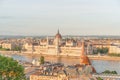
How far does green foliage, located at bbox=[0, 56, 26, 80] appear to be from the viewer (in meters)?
6.49

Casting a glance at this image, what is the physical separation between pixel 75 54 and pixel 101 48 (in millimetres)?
6724

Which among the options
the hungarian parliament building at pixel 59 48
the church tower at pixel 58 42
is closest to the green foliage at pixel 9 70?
the hungarian parliament building at pixel 59 48

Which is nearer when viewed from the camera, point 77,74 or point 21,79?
point 21,79

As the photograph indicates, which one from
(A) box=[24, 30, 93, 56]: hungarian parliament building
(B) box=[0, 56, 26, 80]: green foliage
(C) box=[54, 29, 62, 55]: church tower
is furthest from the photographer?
(C) box=[54, 29, 62, 55]: church tower

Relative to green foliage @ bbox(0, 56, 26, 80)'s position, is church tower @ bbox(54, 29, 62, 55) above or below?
below

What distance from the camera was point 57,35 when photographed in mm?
38906

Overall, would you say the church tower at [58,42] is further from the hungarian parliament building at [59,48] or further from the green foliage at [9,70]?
the green foliage at [9,70]

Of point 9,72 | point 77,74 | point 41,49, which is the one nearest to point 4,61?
point 9,72

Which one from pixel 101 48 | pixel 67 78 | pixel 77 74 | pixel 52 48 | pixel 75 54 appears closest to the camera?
pixel 67 78

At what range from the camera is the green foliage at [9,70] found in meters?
6.49

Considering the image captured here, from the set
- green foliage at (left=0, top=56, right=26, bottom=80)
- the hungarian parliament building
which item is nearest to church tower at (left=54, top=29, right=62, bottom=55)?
the hungarian parliament building

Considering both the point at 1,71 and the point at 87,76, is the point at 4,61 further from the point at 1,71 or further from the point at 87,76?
the point at 87,76

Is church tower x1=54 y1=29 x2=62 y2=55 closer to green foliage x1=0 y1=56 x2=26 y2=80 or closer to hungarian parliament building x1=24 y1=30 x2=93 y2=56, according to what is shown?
hungarian parliament building x1=24 y1=30 x2=93 y2=56

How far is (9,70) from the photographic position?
6629 mm
